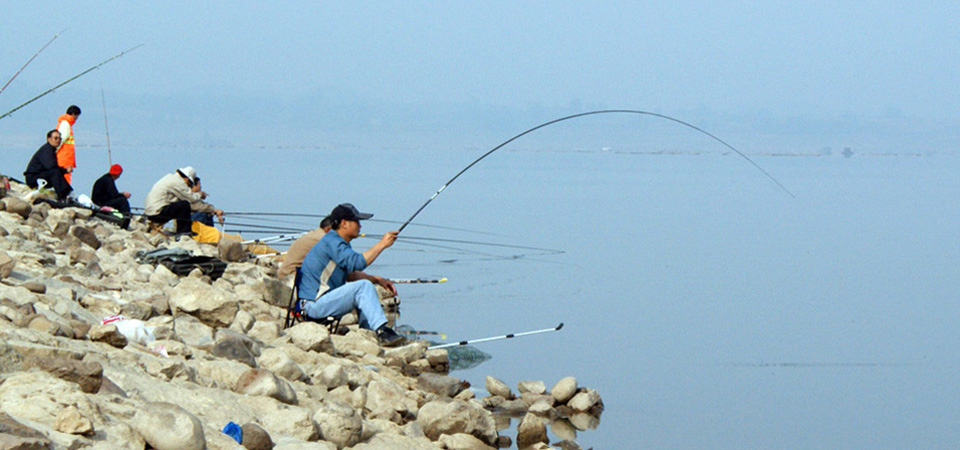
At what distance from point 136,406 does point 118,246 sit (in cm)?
644

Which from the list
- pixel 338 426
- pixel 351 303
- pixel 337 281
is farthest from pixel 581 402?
pixel 338 426

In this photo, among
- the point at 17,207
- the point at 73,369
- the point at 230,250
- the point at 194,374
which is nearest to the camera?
the point at 73,369

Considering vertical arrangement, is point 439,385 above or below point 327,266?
below

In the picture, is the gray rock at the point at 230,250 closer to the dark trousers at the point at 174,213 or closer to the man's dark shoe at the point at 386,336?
the dark trousers at the point at 174,213

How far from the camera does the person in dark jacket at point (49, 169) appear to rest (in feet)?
44.1

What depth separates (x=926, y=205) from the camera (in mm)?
34875

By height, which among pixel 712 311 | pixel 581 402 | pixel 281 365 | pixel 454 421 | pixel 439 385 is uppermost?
pixel 281 365

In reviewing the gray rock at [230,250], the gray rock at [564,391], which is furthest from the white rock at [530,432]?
the gray rock at [230,250]

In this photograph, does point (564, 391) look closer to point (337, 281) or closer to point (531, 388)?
point (531, 388)

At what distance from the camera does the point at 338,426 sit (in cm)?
568

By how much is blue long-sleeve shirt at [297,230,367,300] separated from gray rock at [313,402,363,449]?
2.59 m

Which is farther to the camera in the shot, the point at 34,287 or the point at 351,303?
the point at 351,303

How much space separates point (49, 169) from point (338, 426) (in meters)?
9.03

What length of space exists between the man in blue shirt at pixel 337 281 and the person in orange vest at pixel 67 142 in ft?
20.7
